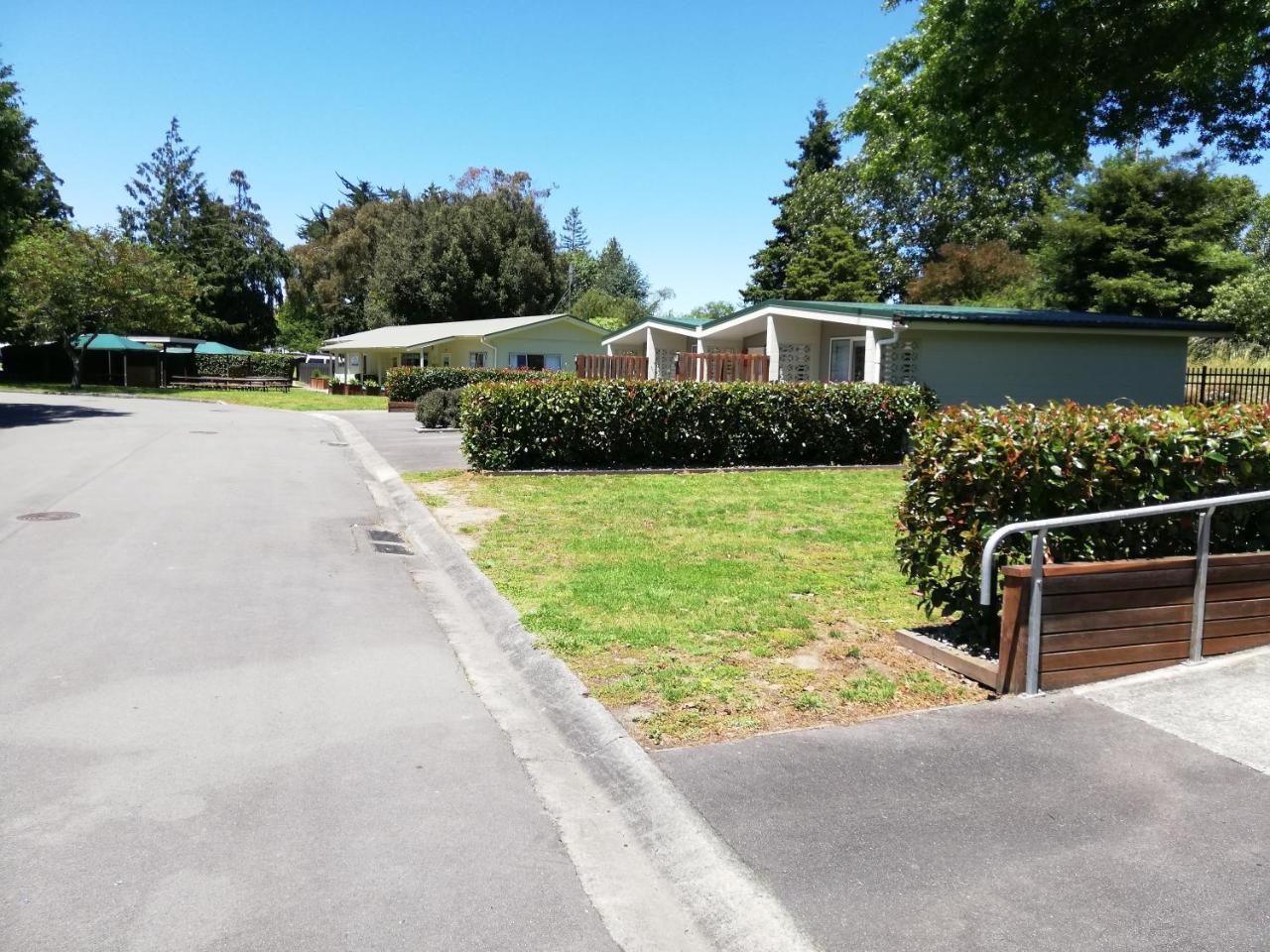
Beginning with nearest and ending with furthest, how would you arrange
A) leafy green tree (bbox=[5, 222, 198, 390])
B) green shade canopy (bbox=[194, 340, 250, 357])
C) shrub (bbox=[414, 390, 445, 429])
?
shrub (bbox=[414, 390, 445, 429])
leafy green tree (bbox=[5, 222, 198, 390])
green shade canopy (bbox=[194, 340, 250, 357])

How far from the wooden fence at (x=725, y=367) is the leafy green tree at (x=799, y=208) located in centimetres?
3088

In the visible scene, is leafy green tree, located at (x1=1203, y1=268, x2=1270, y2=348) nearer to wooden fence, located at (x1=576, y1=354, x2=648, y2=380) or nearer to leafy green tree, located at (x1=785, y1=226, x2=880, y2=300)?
wooden fence, located at (x1=576, y1=354, x2=648, y2=380)

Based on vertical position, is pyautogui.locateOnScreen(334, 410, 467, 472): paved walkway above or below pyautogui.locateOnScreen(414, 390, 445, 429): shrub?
below

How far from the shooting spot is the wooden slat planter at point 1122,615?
4.90m

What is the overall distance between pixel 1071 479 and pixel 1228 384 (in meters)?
23.4

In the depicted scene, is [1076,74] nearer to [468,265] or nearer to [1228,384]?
[1228,384]

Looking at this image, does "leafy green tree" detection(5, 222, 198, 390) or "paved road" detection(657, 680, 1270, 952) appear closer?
"paved road" detection(657, 680, 1270, 952)

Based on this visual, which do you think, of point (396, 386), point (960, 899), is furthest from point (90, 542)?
point (396, 386)

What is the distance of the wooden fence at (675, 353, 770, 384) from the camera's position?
2278 cm

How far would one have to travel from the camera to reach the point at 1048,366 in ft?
64.5

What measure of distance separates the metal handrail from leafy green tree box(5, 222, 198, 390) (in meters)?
45.1

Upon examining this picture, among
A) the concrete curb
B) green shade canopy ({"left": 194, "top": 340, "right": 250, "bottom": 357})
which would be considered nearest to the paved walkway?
the concrete curb

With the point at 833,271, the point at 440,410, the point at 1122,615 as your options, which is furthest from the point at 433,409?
the point at 833,271

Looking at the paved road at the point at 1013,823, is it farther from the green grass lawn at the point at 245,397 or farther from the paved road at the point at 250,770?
the green grass lawn at the point at 245,397
